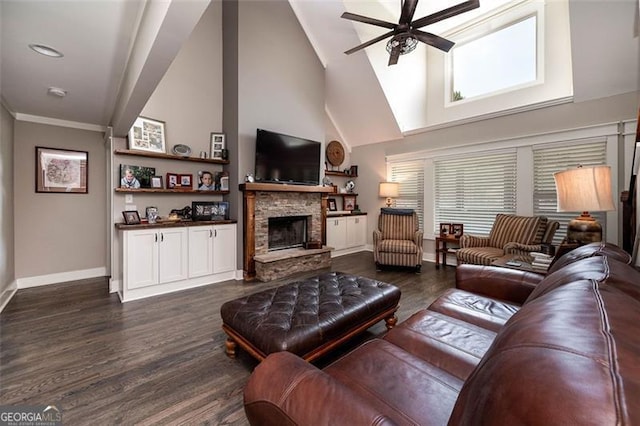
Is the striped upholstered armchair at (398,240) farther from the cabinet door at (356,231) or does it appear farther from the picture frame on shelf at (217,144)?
the picture frame on shelf at (217,144)

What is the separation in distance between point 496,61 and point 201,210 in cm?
542

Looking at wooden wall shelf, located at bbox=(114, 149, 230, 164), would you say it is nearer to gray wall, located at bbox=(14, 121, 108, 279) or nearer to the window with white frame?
gray wall, located at bbox=(14, 121, 108, 279)

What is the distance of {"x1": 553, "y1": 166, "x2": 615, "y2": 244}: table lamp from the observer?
7.11 ft

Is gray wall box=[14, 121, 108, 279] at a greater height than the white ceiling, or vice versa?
the white ceiling

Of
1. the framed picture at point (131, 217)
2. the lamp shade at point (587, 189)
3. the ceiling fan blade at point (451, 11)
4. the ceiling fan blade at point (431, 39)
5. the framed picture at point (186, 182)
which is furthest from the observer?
the framed picture at point (186, 182)

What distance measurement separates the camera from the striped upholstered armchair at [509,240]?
3357 mm

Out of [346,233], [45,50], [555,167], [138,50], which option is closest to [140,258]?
[45,50]

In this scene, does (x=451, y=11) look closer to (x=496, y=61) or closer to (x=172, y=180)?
(x=496, y=61)

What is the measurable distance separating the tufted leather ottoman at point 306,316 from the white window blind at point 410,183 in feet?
11.3

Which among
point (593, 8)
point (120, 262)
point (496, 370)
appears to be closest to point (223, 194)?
point (120, 262)

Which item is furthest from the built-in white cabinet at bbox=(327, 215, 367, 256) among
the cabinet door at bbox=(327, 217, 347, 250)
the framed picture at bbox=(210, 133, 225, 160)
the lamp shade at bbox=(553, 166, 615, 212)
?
the lamp shade at bbox=(553, 166, 615, 212)

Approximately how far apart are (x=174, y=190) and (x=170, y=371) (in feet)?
8.00

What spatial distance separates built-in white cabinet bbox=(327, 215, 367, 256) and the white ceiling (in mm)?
2080

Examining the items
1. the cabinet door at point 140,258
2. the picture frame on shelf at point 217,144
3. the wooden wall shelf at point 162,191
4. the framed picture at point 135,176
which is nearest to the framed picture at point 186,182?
the wooden wall shelf at point 162,191
